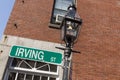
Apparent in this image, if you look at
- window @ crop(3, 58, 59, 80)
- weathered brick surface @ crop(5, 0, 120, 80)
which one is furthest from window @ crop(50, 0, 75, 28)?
window @ crop(3, 58, 59, 80)

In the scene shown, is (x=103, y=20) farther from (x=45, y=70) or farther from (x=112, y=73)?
(x=45, y=70)

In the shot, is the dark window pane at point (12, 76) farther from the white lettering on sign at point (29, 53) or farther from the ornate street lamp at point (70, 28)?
the ornate street lamp at point (70, 28)

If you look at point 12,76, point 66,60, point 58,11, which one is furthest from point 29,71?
point 58,11

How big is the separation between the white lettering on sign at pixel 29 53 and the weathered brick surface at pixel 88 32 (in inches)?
95.5

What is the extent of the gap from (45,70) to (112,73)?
2370 millimetres

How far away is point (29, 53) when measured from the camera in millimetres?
4754

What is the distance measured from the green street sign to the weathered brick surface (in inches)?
93.8

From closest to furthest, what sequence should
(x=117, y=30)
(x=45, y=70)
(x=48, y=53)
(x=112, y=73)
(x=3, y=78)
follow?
1. (x=48, y=53)
2. (x=3, y=78)
3. (x=45, y=70)
4. (x=112, y=73)
5. (x=117, y=30)

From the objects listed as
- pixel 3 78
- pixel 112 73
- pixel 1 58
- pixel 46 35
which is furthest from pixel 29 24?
pixel 112 73

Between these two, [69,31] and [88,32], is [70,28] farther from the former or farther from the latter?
[88,32]

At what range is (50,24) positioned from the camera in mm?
7949

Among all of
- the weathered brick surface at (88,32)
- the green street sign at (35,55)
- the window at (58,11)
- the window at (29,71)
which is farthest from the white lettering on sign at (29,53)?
the window at (58,11)

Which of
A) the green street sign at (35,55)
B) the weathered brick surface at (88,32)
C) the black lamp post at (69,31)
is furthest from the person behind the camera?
the weathered brick surface at (88,32)

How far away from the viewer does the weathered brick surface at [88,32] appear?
7336 millimetres
